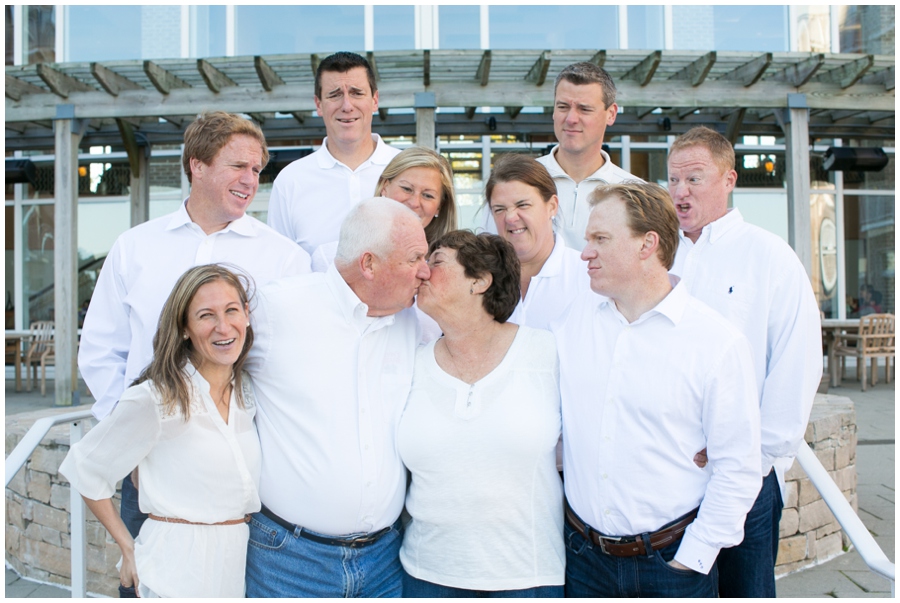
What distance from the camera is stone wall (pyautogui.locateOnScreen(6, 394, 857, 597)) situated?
12.8 feet

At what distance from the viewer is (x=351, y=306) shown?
2051mm

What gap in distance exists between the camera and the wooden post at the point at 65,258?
27.7ft

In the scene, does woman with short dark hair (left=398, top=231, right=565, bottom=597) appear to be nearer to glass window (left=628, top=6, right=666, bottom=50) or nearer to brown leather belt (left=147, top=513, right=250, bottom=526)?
brown leather belt (left=147, top=513, right=250, bottom=526)

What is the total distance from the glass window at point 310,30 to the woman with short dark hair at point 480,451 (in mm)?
9630

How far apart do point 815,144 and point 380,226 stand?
39.9 ft

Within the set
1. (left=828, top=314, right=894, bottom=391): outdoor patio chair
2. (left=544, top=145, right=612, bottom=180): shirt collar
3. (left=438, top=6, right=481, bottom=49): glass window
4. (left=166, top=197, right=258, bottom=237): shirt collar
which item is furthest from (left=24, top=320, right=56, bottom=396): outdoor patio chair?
(left=828, top=314, right=894, bottom=391): outdoor patio chair

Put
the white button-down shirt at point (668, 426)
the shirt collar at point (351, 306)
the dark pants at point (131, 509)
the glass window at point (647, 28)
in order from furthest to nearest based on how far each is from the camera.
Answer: the glass window at point (647, 28) → the dark pants at point (131, 509) → the shirt collar at point (351, 306) → the white button-down shirt at point (668, 426)

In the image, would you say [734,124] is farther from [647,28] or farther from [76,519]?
[76,519]

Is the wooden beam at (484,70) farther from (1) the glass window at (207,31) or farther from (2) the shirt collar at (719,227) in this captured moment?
(2) the shirt collar at (719,227)

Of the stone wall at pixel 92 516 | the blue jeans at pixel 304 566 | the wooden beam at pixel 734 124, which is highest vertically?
the wooden beam at pixel 734 124

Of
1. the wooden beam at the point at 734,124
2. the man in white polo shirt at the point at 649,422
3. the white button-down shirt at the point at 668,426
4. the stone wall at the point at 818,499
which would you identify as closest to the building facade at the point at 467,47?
the wooden beam at the point at 734,124

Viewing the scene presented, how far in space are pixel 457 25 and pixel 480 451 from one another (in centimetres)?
1021

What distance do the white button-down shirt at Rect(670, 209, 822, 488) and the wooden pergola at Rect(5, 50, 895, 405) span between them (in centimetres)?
562

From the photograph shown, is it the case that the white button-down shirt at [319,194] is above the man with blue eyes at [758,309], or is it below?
above
